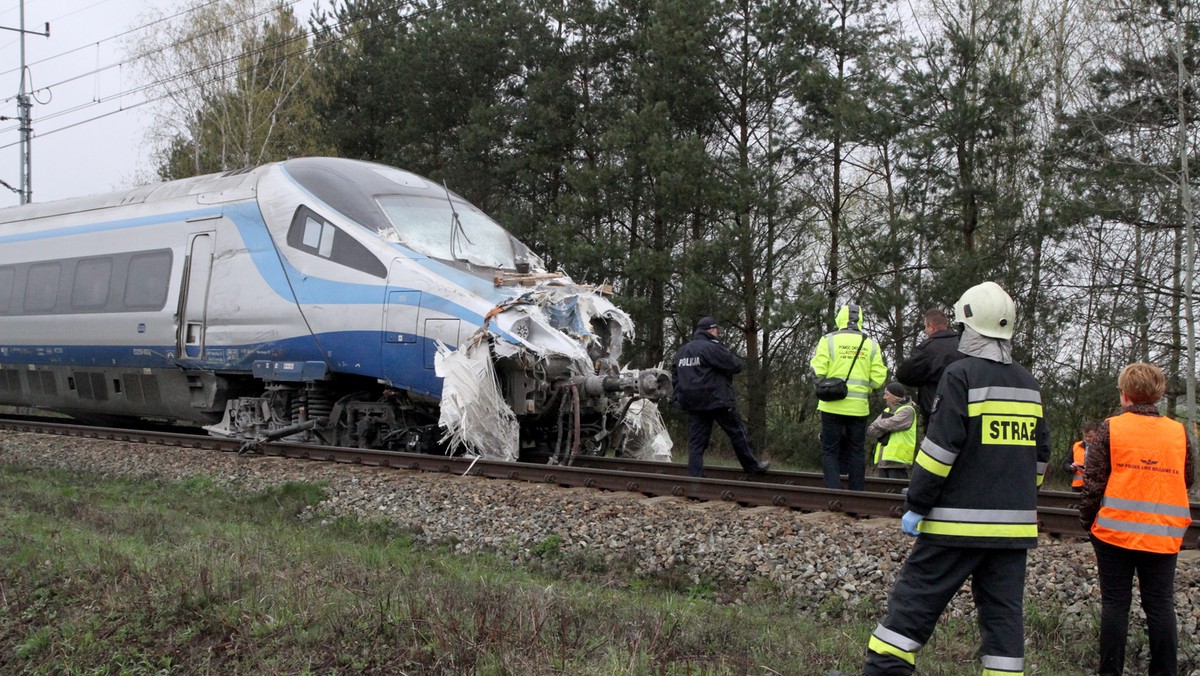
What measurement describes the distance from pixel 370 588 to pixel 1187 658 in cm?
404

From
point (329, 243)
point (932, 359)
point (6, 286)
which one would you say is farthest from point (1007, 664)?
point (6, 286)

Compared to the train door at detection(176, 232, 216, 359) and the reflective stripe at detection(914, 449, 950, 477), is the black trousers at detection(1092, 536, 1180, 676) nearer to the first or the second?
the reflective stripe at detection(914, 449, 950, 477)

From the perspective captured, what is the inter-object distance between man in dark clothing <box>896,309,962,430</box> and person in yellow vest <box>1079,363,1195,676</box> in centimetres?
234

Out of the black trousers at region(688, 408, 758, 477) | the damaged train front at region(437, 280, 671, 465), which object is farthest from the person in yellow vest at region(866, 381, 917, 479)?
the damaged train front at region(437, 280, 671, 465)

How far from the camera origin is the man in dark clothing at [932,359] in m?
6.92

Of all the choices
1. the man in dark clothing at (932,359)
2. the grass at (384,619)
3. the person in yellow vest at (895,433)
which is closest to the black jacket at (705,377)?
the person in yellow vest at (895,433)

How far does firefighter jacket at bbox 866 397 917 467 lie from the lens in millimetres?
8461

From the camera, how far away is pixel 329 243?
34.1ft

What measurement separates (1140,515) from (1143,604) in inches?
17.1

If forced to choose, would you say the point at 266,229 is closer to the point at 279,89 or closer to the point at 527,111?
the point at 527,111

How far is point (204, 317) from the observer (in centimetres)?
1149

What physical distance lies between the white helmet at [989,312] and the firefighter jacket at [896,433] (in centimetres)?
455

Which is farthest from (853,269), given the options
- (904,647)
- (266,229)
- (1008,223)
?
(904,647)

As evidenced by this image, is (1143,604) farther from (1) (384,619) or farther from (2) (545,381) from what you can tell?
(2) (545,381)
